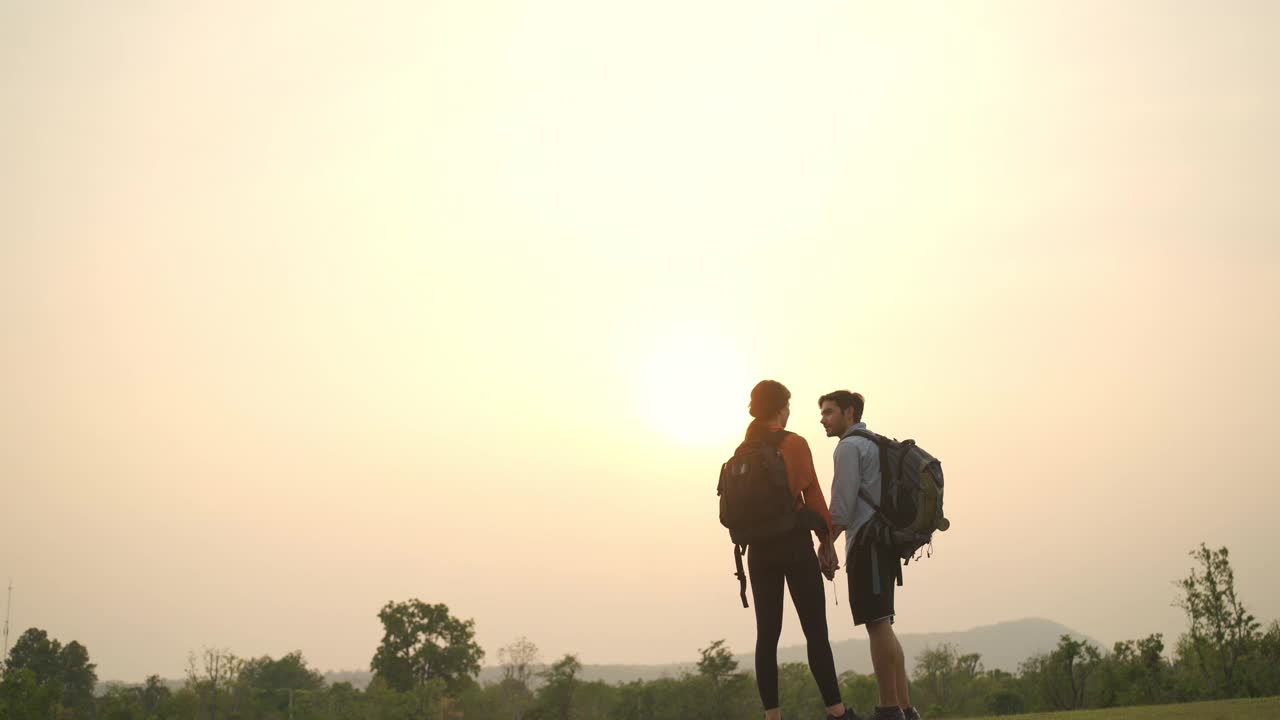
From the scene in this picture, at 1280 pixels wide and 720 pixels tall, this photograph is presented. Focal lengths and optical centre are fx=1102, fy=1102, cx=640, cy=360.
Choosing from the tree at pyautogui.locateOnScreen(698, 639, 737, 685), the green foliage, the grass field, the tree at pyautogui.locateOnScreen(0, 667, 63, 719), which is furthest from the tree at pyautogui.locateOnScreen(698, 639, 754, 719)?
the green foliage

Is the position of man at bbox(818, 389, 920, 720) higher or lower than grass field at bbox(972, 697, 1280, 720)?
higher

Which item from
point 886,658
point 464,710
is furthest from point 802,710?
point 886,658

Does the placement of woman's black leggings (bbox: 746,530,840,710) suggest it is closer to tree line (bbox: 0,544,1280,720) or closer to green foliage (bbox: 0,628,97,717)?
tree line (bbox: 0,544,1280,720)

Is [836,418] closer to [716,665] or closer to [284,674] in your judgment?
[716,665]

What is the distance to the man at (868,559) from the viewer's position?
8.06 metres

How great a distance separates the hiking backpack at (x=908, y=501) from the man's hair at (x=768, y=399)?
2.61 ft

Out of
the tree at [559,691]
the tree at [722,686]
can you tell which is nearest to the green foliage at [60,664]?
the tree at [559,691]

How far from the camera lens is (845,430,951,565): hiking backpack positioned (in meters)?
8.20

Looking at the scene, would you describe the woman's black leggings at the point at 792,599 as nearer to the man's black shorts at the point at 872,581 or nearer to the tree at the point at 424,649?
the man's black shorts at the point at 872,581

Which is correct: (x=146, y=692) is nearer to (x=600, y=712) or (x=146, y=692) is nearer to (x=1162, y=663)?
(x=600, y=712)

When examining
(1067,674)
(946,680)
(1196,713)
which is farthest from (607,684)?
(1196,713)

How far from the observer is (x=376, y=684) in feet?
279

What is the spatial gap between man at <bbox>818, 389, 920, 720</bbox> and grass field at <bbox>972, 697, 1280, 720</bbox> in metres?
3.88

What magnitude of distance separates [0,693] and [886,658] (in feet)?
240
